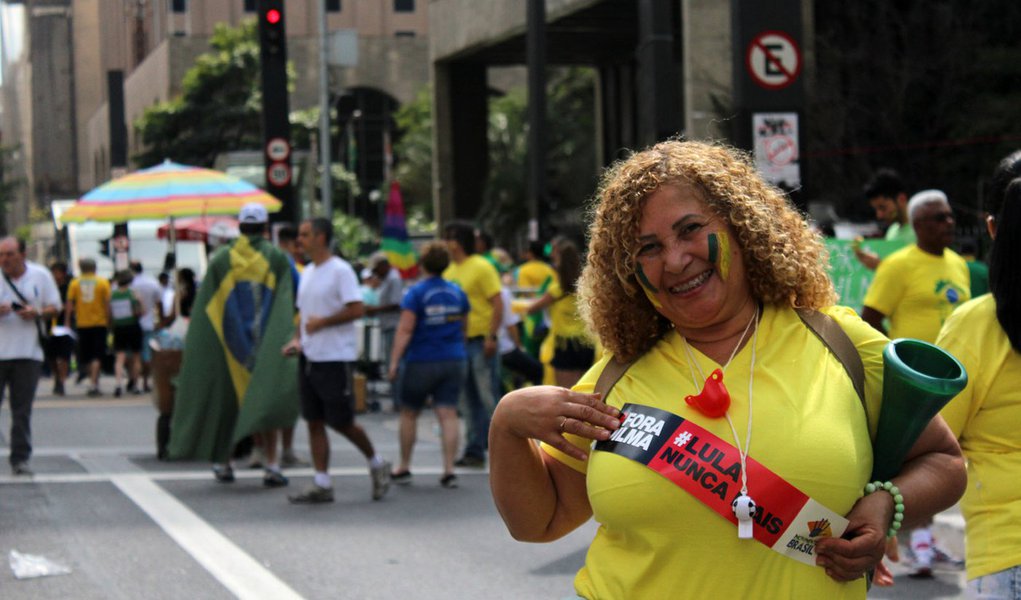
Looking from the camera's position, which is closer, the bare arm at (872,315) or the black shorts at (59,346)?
the bare arm at (872,315)

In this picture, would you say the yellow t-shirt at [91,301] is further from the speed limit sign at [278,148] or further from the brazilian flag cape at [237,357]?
the brazilian flag cape at [237,357]

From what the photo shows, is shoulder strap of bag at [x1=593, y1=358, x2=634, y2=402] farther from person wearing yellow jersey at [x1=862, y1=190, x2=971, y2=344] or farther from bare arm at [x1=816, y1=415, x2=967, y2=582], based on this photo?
person wearing yellow jersey at [x1=862, y1=190, x2=971, y2=344]

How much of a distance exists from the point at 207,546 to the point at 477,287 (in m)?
4.35

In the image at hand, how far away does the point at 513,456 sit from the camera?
3.07 meters

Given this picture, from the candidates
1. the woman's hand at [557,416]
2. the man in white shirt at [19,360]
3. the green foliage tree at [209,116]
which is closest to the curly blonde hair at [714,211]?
the woman's hand at [557,416]

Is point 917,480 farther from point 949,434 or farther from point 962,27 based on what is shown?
point 962,27

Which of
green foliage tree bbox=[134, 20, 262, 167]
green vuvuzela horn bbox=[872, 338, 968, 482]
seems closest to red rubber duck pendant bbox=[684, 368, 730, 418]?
green vuvuzela horn bbox=[872, 338, 968, 482]

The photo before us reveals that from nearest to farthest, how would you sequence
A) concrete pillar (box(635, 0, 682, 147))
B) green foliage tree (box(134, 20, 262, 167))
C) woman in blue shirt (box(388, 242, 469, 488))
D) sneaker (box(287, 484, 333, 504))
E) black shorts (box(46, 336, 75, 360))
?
1. sneaker (box(287, 484, 333, 504))
2. woman in blue shirt (box(388, 242, 469, 488))
3. concrete pillar (box(635, 0, 682, 147))
4. black shorts (box(46, 336, 75, 360))
5. green foliage tree (box(134, 20, 262, 167))

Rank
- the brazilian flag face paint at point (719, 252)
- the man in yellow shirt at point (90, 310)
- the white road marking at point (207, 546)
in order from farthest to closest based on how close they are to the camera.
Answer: the man in yellow shirt at point (90, 310)
the white road marking at point (207, 546)
the brazilian flag face paint at point (719, 252)

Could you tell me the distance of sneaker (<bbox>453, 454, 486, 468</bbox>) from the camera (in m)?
12.5

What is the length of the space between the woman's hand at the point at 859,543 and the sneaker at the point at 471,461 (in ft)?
31.8

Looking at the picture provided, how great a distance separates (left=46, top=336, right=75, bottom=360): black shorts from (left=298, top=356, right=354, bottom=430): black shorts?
9.74 meters

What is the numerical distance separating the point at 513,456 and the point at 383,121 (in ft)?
255

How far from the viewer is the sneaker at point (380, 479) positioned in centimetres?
1070
